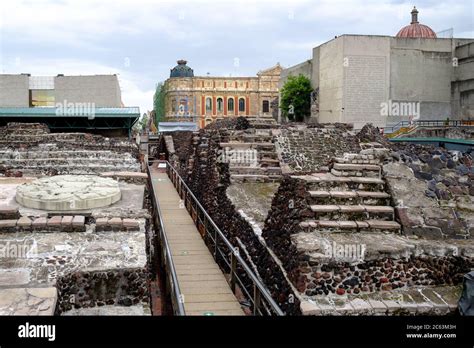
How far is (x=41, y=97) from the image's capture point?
36.2m

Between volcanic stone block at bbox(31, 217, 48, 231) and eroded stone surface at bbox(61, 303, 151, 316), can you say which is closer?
eroded stone surface at bbox(61, 303, 151, 316)

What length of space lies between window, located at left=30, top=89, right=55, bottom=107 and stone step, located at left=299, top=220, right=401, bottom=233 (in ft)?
107

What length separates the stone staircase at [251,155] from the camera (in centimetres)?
1272

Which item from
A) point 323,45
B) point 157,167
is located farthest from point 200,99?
point 157,167

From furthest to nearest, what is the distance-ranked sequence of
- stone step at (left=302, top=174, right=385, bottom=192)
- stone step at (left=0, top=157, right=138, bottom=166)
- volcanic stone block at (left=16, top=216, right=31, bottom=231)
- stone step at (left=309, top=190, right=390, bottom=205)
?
stone step at (left=0, top=157, right=138, bottom=166) → stone step at (left=302, top=174, right=385, bottom=192) → stone step at (left=309, top=190, right=390, bottom=205) → volcanic stone block at (left=16, top=216, right=31, bottom=231)

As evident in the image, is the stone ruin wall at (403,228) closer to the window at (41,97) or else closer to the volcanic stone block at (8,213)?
the volcanic stone block at (8,213)

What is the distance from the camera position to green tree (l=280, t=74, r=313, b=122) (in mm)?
39562

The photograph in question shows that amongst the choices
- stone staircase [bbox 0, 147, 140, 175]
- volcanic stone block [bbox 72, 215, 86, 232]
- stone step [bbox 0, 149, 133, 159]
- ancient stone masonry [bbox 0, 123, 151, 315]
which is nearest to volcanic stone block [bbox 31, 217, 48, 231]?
ancient stone masonry [bbox 0, 123, 151, 315]

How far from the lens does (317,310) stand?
532cm

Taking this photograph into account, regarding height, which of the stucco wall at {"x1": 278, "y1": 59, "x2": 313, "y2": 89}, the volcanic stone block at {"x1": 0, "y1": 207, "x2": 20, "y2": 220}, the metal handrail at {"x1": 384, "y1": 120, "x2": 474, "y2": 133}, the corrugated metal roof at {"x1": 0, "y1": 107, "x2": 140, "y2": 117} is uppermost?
the stucco wall at {"x1": 278, "y1": 59, "x2": 313, "y2": 89}

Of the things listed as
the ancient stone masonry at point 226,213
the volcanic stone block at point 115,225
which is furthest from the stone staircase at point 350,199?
the volcanic stone block at point 115,225

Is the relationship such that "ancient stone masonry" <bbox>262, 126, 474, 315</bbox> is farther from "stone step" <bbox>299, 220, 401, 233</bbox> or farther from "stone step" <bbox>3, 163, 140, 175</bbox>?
"stone step" <bbox>3, 163, 140, 175</bbox>

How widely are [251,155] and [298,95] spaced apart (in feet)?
88.4

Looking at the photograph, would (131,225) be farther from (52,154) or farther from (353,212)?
(52,154)
